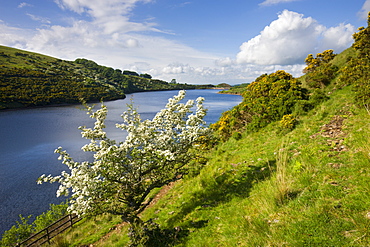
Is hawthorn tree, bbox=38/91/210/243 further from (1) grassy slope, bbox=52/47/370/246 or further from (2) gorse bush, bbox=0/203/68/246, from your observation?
(2) gorse bush, bbox=0/203/68/246

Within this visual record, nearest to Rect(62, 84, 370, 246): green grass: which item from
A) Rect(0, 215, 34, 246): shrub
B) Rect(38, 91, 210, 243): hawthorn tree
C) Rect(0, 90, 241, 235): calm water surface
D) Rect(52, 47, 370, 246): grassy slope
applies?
Rect(52, 47, 370, 246): grassy slope

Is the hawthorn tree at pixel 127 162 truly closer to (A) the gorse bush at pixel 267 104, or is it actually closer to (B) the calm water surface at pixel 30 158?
(B) the calm water surface at pixel 30 158

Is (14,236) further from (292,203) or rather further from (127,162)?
(292,203)

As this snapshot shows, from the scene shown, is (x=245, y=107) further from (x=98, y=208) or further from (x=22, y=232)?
(x=22, y=232)

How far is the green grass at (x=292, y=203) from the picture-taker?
186 inches

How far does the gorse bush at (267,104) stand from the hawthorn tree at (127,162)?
17.4 metres

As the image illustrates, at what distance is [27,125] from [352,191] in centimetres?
7945

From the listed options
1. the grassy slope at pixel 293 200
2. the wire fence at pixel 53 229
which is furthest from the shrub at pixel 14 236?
the grassy slope at pixel 293 200

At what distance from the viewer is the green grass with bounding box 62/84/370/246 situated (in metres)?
4.72

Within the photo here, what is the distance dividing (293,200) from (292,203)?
22 centimetres

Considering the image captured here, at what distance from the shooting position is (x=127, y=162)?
909cm

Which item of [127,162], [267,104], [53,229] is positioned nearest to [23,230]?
[53,229]

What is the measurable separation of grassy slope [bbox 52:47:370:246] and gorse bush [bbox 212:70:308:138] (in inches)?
460

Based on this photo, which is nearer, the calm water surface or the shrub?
the shrub
